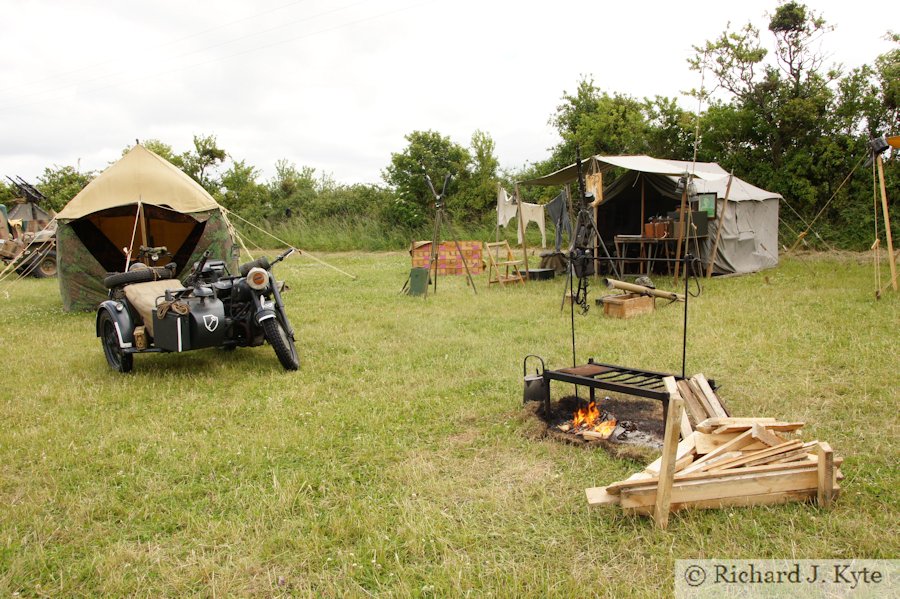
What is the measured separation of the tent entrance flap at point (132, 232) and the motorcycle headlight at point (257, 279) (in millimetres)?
4839

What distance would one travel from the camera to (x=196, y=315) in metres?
5.45

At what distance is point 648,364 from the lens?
18.6ft

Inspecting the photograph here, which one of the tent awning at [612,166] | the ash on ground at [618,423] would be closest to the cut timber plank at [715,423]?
the ash on ground at [618,423]

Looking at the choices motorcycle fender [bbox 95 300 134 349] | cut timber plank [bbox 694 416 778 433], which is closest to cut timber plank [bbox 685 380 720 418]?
cut timber plank [bbox 694 416 778 433]

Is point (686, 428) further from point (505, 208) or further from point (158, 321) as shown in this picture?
point (505, 208)

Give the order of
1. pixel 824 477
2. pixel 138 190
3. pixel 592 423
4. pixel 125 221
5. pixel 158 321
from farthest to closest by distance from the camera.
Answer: pixel 125 221
pixel 138 190
pixel 158 321
pixel 592 423
pixel 824 477

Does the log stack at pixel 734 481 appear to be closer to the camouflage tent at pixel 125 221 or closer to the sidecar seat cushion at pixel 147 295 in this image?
the sidecar seat cushion at pixel 147 295

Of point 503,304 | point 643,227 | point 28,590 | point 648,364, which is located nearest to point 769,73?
point 643,227

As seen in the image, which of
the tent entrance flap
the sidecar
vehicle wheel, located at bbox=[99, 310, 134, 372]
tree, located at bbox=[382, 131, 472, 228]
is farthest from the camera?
tree, located at bbox=[382, 131, 472, 228]

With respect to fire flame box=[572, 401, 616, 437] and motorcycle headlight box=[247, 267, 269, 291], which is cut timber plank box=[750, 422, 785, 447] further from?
motorcycle headlight box=[247, 267, 269, 291]

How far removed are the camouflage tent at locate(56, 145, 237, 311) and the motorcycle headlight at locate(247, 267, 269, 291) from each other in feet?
14.2

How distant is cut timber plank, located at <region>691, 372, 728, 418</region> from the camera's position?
3881mm

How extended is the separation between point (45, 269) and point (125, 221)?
723 centimetres

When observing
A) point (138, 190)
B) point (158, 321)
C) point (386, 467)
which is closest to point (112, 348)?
point (158, 321)
